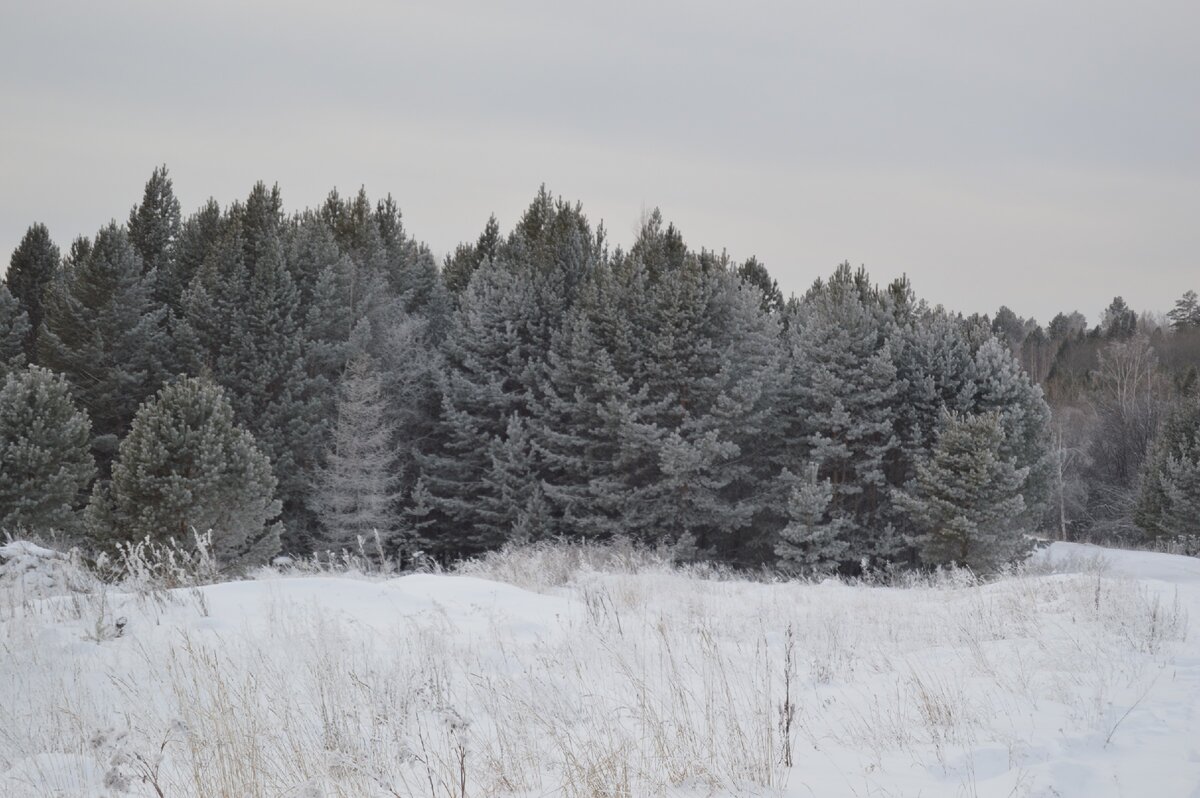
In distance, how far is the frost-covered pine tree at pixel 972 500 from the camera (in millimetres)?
21562

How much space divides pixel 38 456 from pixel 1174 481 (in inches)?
1520

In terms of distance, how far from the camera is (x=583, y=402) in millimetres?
25766

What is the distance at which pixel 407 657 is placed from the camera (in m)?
5.44

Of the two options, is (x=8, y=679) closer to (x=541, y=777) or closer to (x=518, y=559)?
(x=541, y=777)

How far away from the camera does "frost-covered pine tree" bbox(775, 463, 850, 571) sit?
76.5 ft

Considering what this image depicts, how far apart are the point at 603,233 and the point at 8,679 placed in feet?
96.2

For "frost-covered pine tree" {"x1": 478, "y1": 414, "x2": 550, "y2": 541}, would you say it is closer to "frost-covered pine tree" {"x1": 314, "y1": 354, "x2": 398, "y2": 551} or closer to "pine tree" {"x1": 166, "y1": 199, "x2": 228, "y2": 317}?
"frost-covered pine tree" {"x1": 314, "y1": 354, "x2": 398, "y2": 551}

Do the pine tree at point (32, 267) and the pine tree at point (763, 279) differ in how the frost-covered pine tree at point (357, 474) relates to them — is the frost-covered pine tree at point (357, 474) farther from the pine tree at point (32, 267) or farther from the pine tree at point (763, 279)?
the pine tree at point (763, 279)

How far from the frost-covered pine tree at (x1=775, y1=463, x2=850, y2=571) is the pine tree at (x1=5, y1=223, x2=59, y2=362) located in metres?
34.3

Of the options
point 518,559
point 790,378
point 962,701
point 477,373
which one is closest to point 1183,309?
point 790,378

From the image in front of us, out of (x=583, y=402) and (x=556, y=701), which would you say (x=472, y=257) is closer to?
(x=583, y=402)

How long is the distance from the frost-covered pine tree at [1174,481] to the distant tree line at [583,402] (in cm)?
22

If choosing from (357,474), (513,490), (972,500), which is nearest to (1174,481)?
(972,500)

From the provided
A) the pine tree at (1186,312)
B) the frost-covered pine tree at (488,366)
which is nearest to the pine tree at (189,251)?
the frost-covered pine tree at (488,366)
